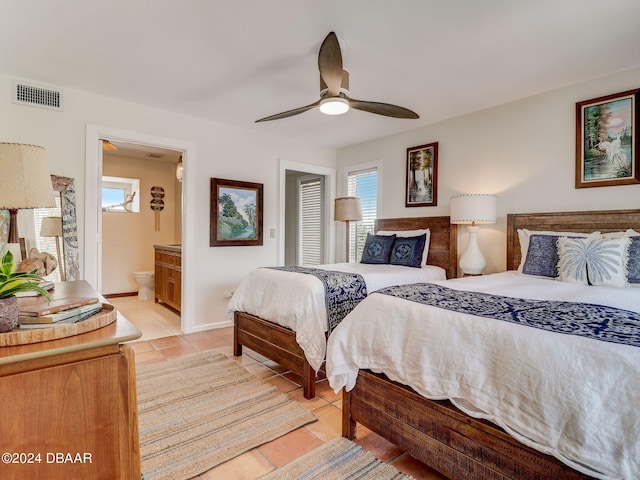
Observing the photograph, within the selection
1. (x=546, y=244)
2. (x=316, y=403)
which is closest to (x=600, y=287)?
(x=546, y=244)

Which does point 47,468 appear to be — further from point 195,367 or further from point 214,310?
point 214,310

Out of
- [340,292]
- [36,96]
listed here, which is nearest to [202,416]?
[340,292]

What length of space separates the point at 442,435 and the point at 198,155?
3.80 metres

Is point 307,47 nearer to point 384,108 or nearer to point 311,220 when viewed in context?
point 384,108

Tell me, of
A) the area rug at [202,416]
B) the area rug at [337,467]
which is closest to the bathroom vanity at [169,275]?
the area rug at [202,416]

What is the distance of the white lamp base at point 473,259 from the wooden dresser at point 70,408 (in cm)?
323

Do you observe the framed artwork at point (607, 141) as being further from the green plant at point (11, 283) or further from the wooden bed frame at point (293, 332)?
the green plant at point (11, 283)

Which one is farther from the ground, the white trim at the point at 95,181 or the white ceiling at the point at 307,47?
the white ceiling at the point at 307,47

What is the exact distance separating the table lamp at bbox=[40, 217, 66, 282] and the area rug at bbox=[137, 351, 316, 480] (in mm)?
1200

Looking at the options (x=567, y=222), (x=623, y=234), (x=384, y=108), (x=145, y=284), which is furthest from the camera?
(x=145, y=284)

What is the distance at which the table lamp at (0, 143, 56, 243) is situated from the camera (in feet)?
4.86

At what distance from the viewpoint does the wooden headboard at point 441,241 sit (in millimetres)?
3844

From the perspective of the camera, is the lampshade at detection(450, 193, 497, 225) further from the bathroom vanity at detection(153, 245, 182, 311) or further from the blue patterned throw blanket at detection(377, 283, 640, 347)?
the bathroom vanity at detection(153, 245, 182, 311)

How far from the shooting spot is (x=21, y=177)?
1504 mm
